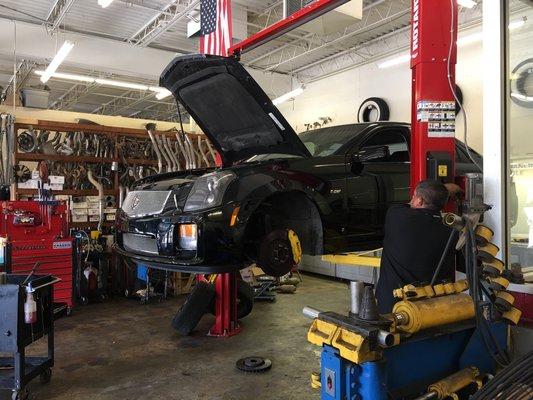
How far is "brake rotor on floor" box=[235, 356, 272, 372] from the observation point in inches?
119

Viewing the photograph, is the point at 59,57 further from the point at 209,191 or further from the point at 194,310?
the point at 209,191

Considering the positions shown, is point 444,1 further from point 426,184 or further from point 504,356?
point 504,356

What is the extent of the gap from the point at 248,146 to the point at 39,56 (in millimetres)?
6269

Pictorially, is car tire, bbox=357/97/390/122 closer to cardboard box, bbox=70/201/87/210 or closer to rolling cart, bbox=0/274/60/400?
cardboard box, bbox=70/201/87/210

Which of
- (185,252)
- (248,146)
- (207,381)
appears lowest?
(207,381)

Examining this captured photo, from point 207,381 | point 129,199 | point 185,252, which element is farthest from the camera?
point 129,199

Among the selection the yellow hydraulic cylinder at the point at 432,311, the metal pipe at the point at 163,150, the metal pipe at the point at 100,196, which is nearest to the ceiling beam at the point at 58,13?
the metal pipe at the point at 163,150

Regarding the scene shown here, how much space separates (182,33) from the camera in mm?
8570

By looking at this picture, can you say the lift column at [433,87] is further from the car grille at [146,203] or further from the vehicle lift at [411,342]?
the car grille at [146,203]

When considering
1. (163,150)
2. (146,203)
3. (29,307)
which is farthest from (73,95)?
(29,307)

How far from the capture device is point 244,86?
3.10 m

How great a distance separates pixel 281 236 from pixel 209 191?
55cm

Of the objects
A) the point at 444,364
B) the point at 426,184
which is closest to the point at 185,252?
the point at 426,184

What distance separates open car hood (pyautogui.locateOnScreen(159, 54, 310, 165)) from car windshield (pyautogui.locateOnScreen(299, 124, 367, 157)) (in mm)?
394
